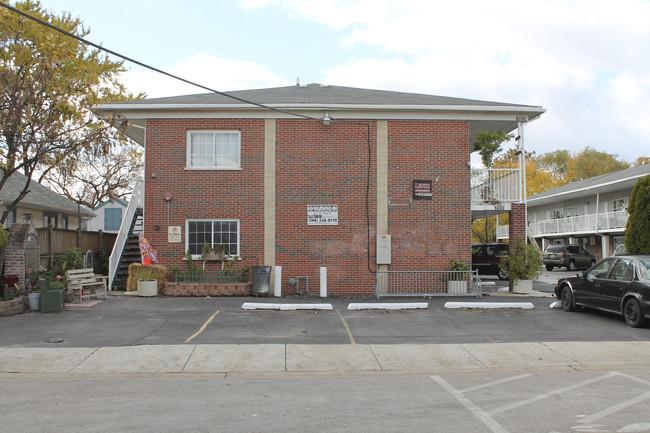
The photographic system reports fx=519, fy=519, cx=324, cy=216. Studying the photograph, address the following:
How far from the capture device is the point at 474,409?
5754 mm

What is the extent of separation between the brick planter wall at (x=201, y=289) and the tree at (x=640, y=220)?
12.7 m

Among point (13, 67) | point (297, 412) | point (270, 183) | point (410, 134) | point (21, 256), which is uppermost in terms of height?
point (13, 67)

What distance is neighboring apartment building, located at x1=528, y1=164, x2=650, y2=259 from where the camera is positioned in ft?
105

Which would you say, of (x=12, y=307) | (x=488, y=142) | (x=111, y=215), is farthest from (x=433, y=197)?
(x=111, y=215)

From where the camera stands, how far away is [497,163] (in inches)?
1801

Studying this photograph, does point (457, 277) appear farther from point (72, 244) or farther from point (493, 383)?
point (72, 244)

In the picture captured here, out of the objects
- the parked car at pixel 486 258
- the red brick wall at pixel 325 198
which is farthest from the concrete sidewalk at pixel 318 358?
the parked car at pixel 486 258

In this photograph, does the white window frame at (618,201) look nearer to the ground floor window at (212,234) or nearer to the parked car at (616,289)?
the parked car at (616,289)

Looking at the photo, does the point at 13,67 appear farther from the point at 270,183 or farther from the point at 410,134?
the point at 410,134

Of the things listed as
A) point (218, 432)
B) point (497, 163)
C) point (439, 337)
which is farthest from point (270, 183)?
point (497, 163)

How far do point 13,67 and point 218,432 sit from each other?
60.0 ft

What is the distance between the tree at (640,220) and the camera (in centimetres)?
1642

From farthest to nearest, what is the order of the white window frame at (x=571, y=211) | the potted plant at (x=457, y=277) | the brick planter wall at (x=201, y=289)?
the white window frame at (x=571, y=211) < the potted plant at (x=457, y=277) < the brick planter wall at (x=201, y=289)

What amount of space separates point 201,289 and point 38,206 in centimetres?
1536
